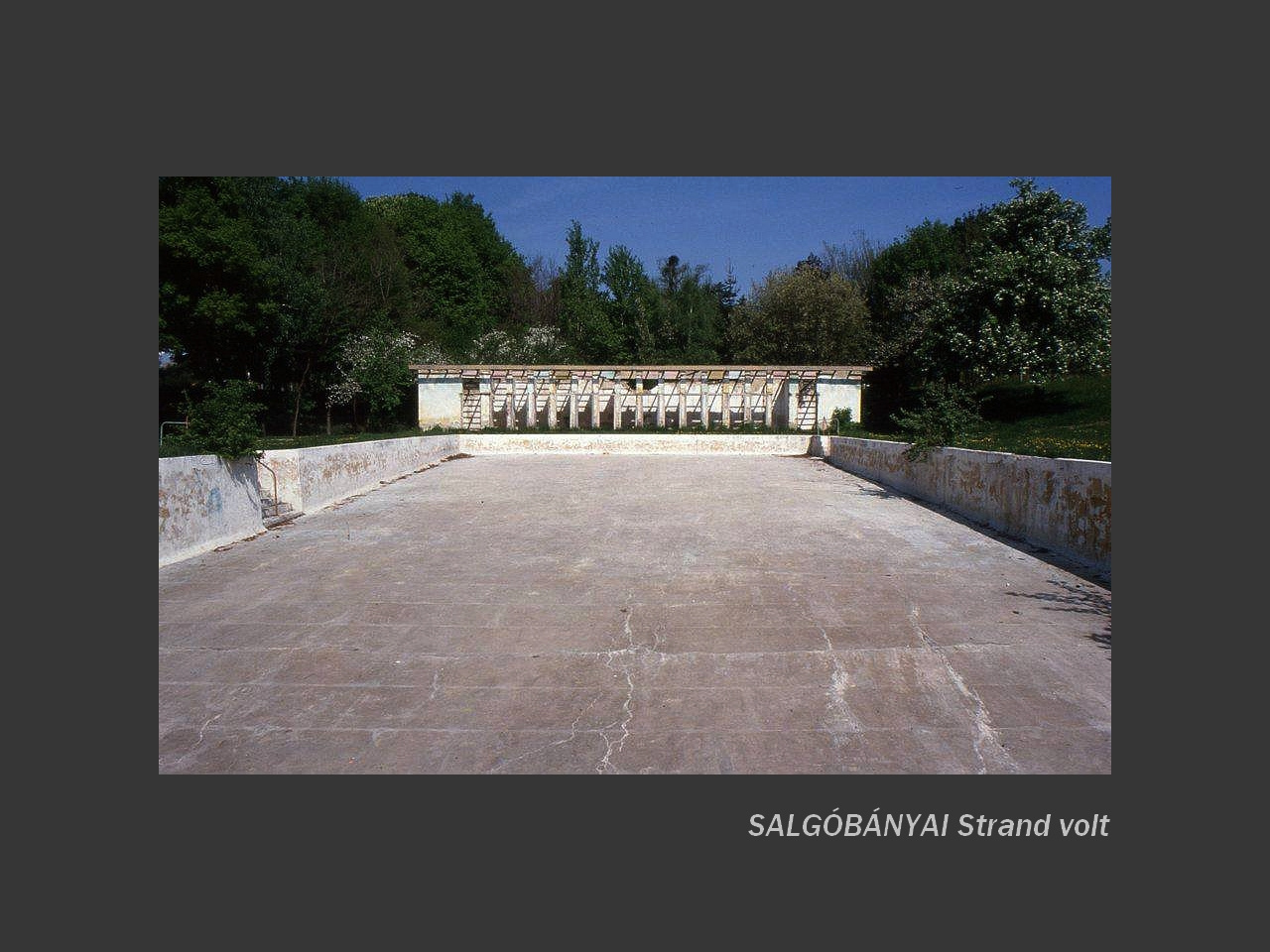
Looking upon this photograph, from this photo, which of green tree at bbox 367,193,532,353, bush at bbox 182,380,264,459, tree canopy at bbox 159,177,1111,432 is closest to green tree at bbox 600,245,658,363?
tree canopy at bbox 159,177,1111,432

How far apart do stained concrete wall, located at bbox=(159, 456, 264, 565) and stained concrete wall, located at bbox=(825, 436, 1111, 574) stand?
8.63m

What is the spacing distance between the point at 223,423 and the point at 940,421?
10.3m

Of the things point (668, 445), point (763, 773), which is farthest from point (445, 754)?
point (668, 445)

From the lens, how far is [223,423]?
7.51 metres

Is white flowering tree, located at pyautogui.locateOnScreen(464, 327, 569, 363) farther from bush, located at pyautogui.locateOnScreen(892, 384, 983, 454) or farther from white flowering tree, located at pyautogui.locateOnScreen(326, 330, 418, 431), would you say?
bush, located at pyautogui.locateOnScreen(892, 384, 983, 454)

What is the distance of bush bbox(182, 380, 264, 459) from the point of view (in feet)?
24.3

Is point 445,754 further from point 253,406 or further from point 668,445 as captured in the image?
point 668,445

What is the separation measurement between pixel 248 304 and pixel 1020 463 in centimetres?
2840

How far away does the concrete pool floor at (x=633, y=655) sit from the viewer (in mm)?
2895

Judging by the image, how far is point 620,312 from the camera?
158 feet

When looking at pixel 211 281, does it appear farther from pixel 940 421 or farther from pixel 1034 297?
pixel 1034 297

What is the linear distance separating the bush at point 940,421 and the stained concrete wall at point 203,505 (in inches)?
377

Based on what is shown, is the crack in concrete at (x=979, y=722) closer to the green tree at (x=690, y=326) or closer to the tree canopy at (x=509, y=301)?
the tree canopy at (x=509, y=301)

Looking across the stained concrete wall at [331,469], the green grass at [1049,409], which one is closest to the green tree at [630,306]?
the green grass at [1049,409]
